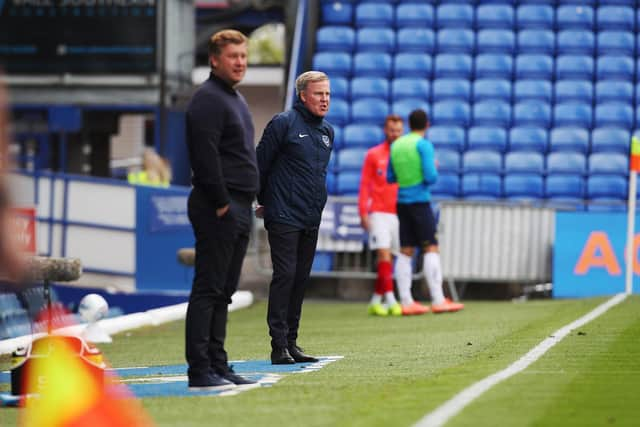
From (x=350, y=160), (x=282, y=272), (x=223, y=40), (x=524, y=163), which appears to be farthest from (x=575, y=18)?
(x=223, y=40)

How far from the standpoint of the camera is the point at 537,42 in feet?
85.7

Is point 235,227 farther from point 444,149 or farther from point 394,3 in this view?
point 394,3

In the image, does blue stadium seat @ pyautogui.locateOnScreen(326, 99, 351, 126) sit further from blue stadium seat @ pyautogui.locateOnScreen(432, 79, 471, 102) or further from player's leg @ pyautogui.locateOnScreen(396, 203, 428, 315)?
player's leg @ pyautogui.locateOnScreen(396, 203, 428, 315)

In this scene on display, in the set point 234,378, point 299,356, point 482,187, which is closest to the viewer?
point 234,378

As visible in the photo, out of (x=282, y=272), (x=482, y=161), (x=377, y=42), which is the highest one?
(x=377, y=42)

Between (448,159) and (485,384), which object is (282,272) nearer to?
(485,384)

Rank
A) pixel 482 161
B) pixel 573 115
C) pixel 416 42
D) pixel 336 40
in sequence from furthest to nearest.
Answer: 1. pixel 336 40
2. pixel 416 42
3. pixel 573 115
4. pixel 482 161

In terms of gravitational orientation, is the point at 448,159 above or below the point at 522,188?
above

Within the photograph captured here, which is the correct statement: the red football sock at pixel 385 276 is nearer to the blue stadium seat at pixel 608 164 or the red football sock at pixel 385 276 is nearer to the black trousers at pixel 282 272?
the black trousers at pixel 282 272

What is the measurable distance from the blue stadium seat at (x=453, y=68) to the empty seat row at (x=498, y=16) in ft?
3.58

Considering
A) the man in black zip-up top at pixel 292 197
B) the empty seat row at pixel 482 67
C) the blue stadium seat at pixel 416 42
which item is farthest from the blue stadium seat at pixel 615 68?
the man in black zip-up top at pixel 292 197

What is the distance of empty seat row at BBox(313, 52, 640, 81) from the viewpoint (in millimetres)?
25641

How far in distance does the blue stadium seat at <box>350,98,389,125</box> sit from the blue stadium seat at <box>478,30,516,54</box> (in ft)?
7.92

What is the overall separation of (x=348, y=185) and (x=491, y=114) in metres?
3.07
